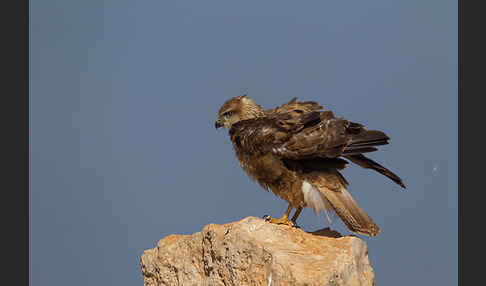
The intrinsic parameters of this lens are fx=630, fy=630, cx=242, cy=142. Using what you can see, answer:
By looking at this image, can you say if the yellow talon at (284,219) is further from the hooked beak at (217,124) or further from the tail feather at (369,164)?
the hooked beak at (217,124)

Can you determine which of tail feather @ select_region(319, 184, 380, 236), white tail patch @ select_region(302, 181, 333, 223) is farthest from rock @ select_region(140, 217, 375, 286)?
white tail patch @ select_region(302, 181, 333, 223)

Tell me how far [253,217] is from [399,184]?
1.73m

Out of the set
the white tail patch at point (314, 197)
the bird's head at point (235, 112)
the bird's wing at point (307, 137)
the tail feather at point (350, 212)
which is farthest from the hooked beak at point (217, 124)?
the tail feather at point (350, 212)

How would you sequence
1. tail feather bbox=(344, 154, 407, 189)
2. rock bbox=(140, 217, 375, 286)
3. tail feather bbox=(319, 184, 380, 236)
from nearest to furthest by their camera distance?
rock bbox=(140, 217, 375, 286), tail feather bbox=(319, 184, 380, 236), tail feather bbox=(344, 154, 407, 189)

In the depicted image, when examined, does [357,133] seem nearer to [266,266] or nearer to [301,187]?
[301,187]

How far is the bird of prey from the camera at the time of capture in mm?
6977

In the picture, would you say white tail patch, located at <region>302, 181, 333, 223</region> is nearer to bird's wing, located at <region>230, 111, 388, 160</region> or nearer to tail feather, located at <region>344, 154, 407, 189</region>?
bird's wing, located at <region>230, 111, 388, 160</region>

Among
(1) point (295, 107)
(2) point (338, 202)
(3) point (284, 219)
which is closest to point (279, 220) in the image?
(3) point (284, 219)

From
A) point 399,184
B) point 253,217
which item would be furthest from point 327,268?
point 399,184

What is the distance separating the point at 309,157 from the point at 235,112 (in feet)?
4.56

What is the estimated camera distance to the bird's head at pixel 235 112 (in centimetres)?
805

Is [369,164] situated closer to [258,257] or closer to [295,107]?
[295,107]

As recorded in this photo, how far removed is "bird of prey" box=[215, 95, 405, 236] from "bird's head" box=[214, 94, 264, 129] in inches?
15.6

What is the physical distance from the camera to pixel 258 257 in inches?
254
